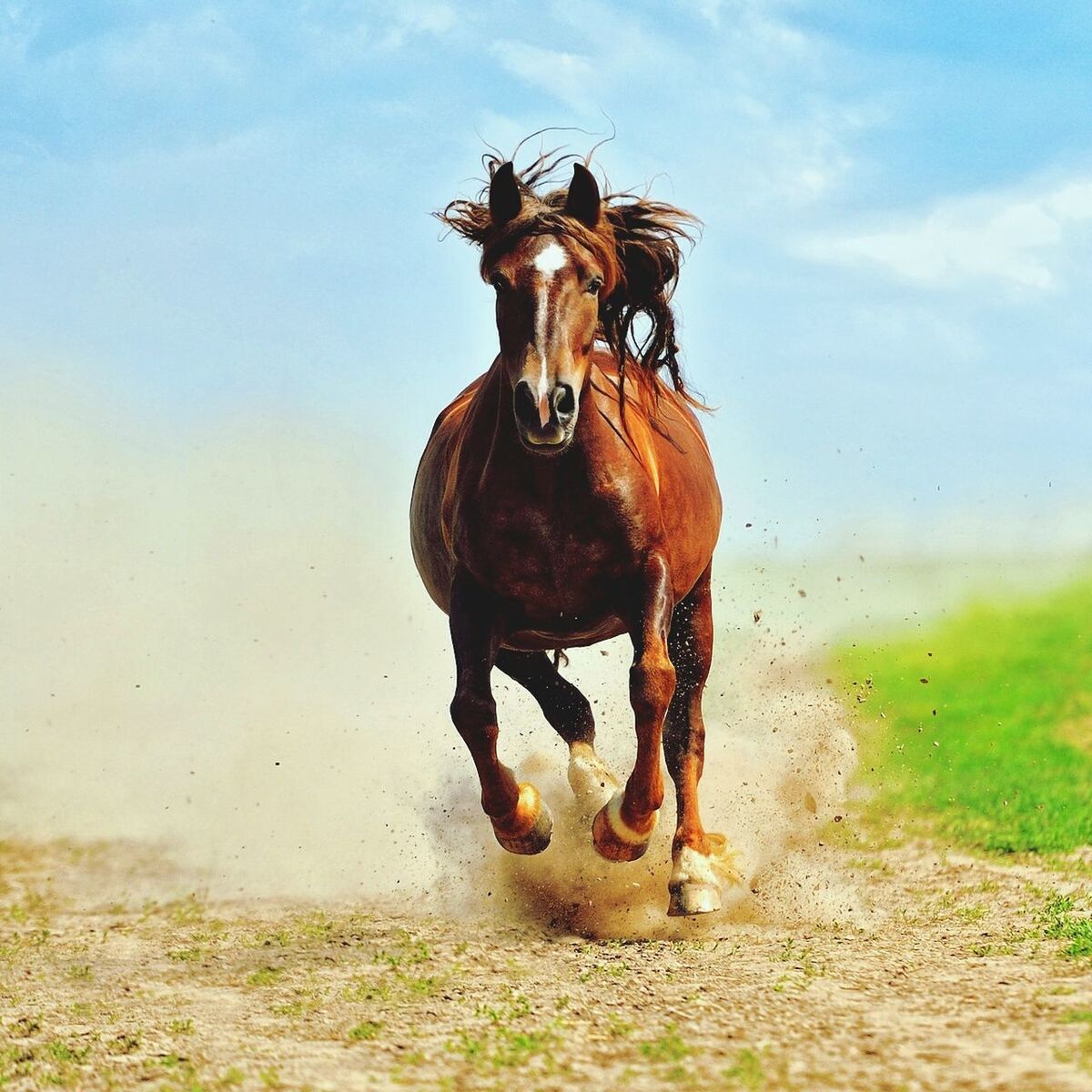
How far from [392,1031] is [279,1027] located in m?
0.47

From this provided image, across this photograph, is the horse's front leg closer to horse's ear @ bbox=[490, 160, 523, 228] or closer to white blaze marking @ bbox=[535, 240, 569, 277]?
white blaze marking @ bbox=[535, 240, 569, 277]

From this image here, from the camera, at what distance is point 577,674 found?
11766 mm

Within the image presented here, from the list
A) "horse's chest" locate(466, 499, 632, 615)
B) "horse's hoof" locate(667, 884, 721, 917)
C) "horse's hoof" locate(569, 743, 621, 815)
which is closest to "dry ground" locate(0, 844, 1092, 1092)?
"horse's hoof" locate(667, 884, 721, 917)

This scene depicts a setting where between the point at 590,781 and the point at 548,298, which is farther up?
the point at 548,298

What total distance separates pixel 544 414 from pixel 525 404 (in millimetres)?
87

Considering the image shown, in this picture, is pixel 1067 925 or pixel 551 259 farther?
pixel 1067 925

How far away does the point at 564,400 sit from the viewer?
5160mm

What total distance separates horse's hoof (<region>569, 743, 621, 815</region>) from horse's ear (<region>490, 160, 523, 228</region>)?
3332 mm

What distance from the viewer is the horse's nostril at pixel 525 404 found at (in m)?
5.07

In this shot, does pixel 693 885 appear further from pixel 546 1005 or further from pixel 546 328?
pixel 546 328

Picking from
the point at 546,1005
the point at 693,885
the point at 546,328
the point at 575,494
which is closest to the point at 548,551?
the point at 575,494

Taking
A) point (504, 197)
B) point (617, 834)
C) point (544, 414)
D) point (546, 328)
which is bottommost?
point (617, 834)

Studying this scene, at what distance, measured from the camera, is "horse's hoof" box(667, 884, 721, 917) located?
6195 mm

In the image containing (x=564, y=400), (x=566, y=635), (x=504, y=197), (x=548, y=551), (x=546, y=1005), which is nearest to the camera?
(x=546, y=1005)
